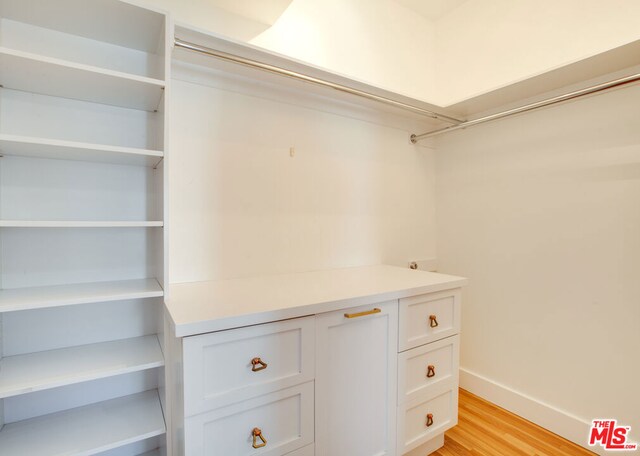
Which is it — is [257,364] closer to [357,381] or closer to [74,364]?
[357,381]

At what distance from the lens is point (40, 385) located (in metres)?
0.93

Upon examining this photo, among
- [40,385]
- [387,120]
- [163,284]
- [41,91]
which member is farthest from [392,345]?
[41,91]

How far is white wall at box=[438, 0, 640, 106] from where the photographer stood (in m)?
1.60

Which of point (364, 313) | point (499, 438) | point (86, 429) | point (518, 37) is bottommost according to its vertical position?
point (499, 438)

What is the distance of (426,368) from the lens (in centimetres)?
150

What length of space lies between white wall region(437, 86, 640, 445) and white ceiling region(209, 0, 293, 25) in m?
1.47

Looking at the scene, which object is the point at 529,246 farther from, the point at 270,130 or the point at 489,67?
the point at 270,130

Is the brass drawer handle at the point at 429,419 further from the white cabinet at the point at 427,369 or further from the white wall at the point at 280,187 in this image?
the white wall at the point at 280,187

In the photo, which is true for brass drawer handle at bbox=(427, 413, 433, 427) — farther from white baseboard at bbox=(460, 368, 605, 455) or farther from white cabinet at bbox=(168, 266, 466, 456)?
white baseboard at bbox=(460, 368, 605, 455)

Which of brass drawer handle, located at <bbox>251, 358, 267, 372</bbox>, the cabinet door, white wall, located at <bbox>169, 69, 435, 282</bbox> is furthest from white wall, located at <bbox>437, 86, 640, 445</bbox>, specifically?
brass drawer handle, located at <bbox>251, 358, 267, 372</bbox>

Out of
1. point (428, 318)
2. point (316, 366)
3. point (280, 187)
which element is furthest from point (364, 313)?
point (280, 187)

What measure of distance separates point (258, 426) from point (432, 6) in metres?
2.74

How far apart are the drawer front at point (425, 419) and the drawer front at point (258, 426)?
19.8 inches

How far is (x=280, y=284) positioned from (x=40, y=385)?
2.79 feet
